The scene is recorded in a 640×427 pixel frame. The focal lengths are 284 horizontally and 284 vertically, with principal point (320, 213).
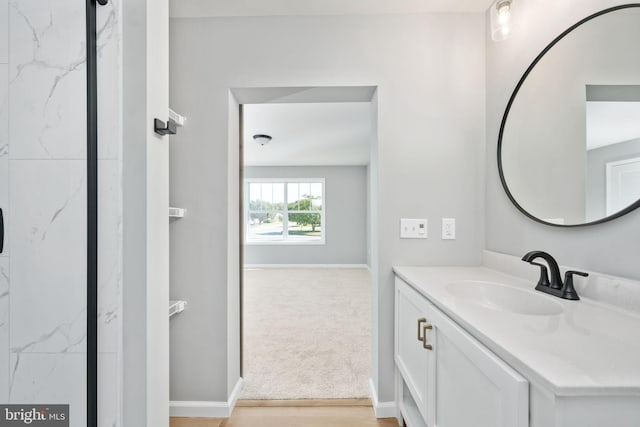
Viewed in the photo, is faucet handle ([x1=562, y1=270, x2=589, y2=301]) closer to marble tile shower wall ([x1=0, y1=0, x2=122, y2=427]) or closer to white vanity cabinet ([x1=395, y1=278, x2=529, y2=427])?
white vanity cabinet ([x1=395, y1=278, x2=529, y2=427])

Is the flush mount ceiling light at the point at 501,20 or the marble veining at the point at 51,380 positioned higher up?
the flush mount ceiling light at the point at 501,20

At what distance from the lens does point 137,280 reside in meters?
0.97

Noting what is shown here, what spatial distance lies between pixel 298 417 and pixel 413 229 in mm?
1376

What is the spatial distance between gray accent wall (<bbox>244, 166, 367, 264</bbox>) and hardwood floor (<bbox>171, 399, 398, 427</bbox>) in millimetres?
5341

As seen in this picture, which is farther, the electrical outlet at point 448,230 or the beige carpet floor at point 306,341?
the beige carpet floor at point 306,341

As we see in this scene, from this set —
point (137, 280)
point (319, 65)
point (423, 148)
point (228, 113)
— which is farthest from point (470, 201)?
point (137, 280)

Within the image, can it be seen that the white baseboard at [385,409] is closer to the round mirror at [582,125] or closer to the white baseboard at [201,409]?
the white baseboard at [201,409]

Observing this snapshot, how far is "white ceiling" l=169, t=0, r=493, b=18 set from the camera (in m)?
1.73

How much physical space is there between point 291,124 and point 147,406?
11.3 ft

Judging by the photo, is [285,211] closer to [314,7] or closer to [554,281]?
[314,7]

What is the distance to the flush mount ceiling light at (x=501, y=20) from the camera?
55.4 inches

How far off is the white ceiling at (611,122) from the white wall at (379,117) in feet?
2.32

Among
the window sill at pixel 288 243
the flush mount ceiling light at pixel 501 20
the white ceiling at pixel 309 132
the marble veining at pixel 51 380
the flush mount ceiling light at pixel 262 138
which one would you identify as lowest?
the window sill at pixel 288 243

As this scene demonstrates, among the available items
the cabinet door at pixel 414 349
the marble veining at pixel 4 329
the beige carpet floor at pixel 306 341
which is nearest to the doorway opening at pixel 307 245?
the beige carpet floor at pixel 306 341
